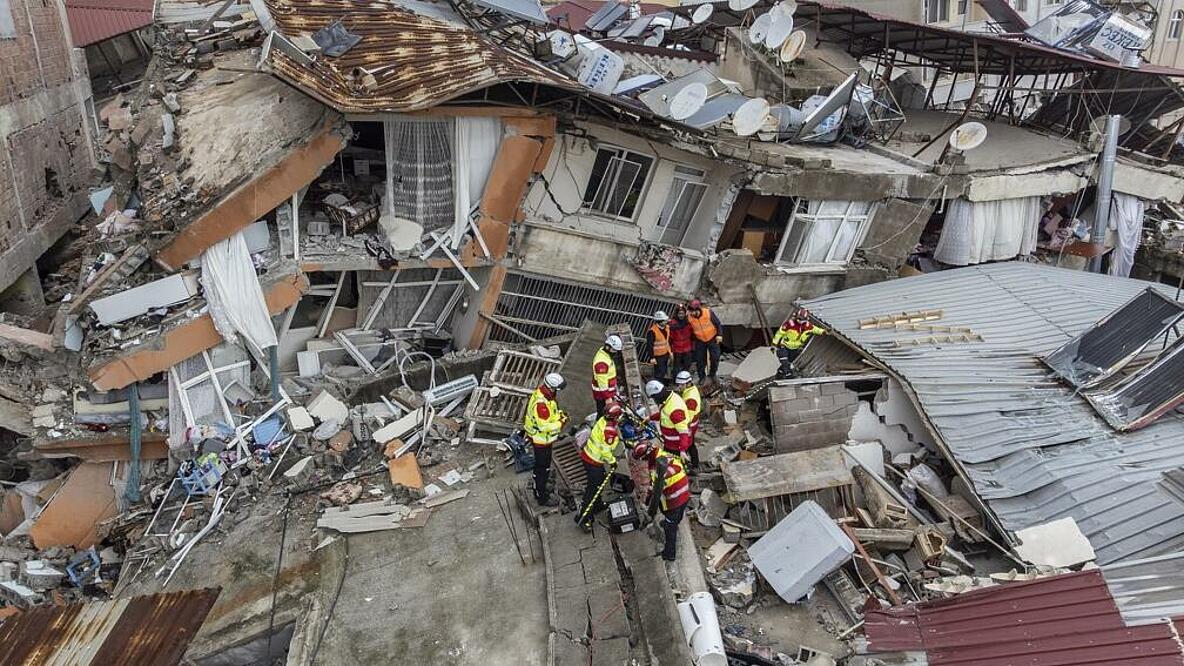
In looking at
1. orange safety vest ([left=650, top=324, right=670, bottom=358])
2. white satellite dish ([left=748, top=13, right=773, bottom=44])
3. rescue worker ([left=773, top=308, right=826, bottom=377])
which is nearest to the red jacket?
orange safety vest ([left=650, top=324, right=670, bottom=358])

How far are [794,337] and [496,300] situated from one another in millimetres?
5027

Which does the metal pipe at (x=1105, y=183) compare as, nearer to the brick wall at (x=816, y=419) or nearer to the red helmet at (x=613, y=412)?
the brick wall at (x=816, y=419)

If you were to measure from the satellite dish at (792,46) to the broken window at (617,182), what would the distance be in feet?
16.9

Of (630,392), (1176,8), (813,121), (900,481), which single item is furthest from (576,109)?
(1176,8)

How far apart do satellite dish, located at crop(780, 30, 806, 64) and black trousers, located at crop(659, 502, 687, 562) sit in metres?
11.6

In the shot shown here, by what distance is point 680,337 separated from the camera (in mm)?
12438

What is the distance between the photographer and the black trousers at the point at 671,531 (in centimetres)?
816

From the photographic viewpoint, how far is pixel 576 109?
12.2 metres

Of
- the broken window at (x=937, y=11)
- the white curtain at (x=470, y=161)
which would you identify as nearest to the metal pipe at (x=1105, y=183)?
the white curtain at (x=470, y=161)

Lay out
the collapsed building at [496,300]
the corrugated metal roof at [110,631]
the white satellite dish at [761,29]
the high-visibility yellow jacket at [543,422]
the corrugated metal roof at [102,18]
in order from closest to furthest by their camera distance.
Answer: the corrugated metal roof at [110,631], the collapsed building at [496,300], the high-visibility yellow jacket at [543,422], the white satellite dish at [761,29], the corrugated metal roof at [102,18]

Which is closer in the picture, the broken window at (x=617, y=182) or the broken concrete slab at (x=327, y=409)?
the broken concrete slab at (x=327, y=409)

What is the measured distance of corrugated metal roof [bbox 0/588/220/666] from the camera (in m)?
7.54

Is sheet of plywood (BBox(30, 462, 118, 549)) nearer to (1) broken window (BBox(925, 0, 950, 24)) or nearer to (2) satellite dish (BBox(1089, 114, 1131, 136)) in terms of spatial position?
(2) satellite dish (BBox(1089, 114, 1131, 136))

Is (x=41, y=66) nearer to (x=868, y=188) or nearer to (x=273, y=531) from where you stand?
(x=273, y=531)
